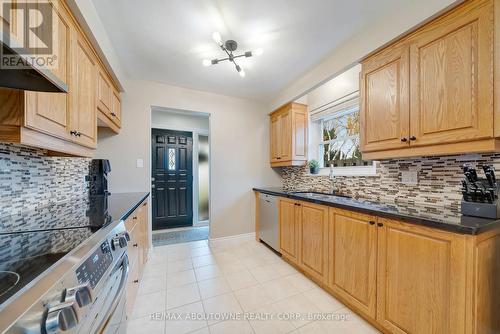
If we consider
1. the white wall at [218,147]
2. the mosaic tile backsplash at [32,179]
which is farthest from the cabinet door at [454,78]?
the mosaic tile backsplash at [32,179]

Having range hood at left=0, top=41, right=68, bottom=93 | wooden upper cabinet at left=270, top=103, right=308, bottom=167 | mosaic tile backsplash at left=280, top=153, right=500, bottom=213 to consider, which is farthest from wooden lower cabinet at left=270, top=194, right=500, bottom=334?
range hood at left=0, top=41, right=68, bottom=93

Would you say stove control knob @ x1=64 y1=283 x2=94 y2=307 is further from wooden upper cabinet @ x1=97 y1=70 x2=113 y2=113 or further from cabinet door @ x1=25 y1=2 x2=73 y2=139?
wooden upper cabinet @ x1=97 y1=70 x2=113 y2=113

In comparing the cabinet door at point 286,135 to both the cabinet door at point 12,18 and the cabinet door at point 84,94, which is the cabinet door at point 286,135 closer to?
the cabinet door at point 84,94

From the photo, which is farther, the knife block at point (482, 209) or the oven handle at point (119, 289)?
the knife block at point (482, 209)

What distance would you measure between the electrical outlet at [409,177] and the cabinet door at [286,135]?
4.95 feet

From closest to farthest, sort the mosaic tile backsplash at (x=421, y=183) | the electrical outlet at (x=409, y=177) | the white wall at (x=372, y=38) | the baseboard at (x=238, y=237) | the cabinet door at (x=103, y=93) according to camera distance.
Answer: the white wall at (x=372, y=38), the mosaic tile backsplash at (x=421, y=183), the electrical outlet at (x=409, y=177), the cabinet door at (x=103, y=93), the baseboard at (x=238, y=237)

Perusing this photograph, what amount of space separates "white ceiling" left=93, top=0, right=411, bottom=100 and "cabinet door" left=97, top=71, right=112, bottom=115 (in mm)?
372

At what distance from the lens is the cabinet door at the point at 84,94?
4.56 ft

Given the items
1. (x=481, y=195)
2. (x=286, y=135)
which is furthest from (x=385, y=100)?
(x=286, y=135)

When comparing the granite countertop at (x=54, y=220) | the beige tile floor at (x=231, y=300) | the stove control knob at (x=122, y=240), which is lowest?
the beige tile floor at (x=231, y=300)

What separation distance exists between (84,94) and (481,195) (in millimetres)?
2734

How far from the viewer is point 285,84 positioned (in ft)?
9.80

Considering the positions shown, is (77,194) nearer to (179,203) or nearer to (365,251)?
(179,203)

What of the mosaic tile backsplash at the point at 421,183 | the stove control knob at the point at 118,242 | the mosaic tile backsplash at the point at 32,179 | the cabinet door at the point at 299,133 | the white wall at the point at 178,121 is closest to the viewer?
the stove control knob at the point at 118,242
